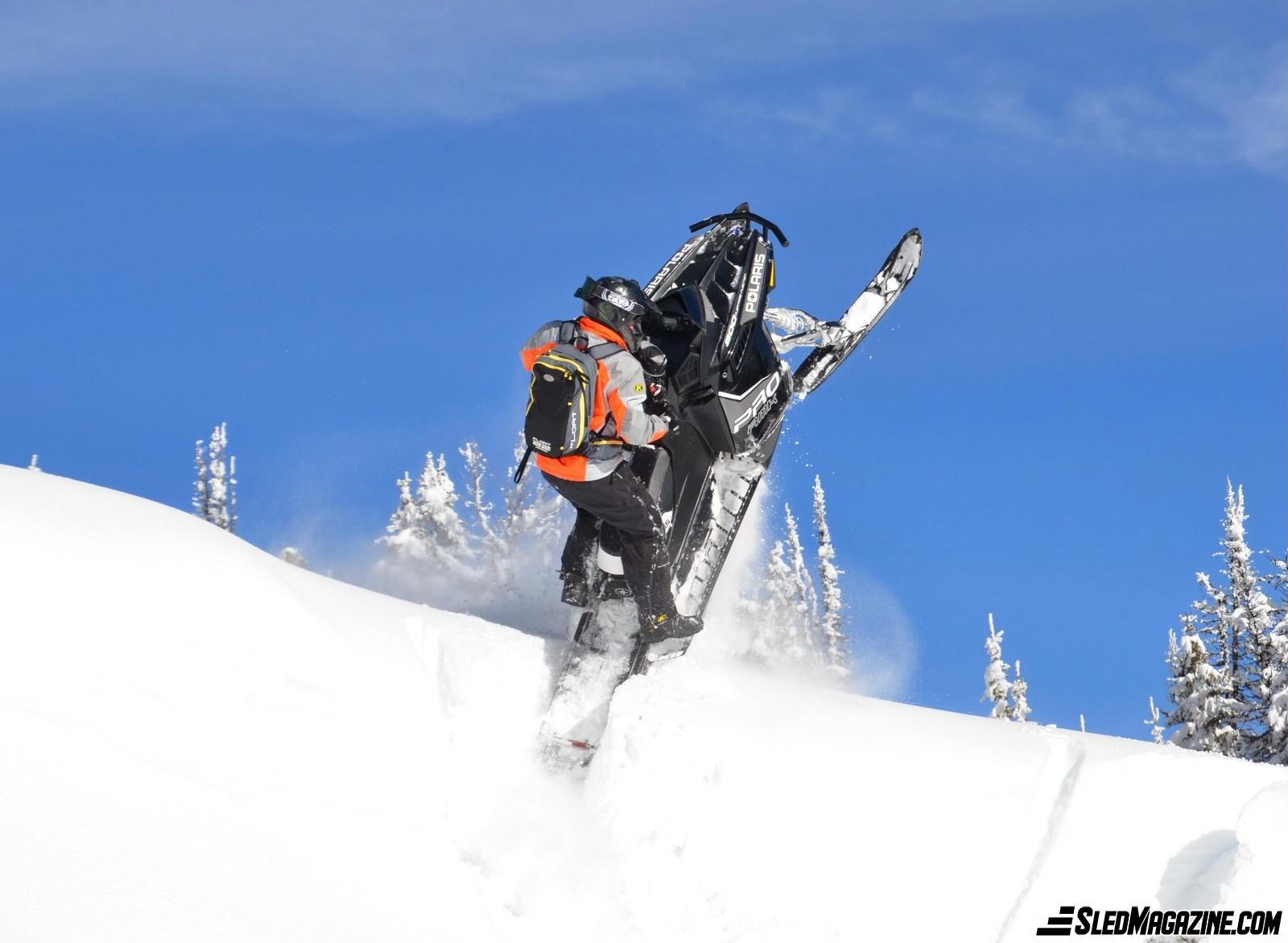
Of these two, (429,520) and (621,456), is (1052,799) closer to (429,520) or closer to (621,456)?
(621,456)

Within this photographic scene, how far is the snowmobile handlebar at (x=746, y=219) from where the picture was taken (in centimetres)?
941

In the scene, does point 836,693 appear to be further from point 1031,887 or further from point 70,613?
point 70,613

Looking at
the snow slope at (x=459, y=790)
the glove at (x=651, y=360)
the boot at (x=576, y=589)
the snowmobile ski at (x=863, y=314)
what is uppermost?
the snowmobile ski at (x=863, y=314)

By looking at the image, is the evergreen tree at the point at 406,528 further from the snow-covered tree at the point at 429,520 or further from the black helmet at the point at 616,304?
the black helmet at the point at 616,304

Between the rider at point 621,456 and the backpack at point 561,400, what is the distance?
0.11 metres

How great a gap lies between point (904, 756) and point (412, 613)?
10.3 ft

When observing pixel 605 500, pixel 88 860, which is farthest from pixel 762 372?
pixel 88 860

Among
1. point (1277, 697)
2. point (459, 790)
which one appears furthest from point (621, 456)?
point (1277, 697)

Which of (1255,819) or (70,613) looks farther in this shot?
(1255,819)

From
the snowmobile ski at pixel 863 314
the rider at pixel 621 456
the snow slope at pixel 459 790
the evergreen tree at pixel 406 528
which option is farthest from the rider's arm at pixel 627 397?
the evergreen tree at pixel 406 528

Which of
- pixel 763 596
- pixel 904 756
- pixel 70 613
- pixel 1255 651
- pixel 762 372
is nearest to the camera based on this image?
pixel 70 613

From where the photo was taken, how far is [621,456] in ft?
24.2

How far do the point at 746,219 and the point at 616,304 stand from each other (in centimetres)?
270

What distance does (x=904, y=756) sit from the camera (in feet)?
22.4
